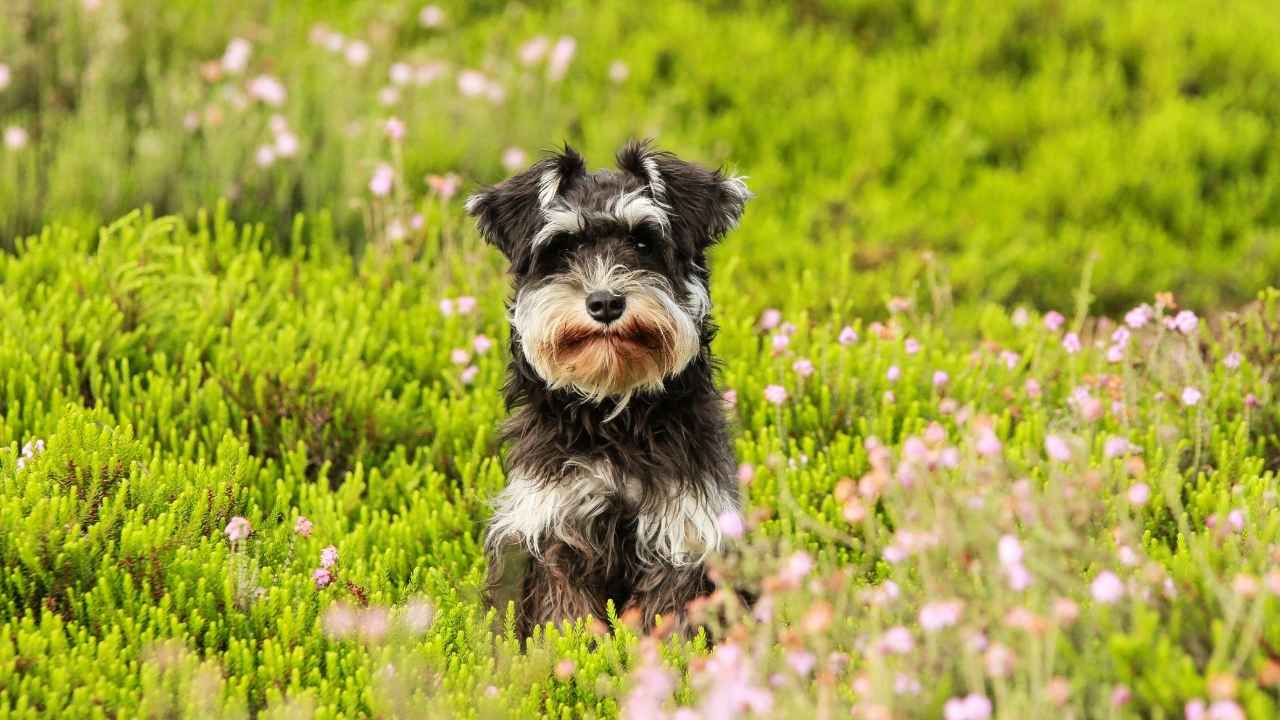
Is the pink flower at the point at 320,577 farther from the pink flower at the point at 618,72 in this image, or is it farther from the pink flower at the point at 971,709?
the pink flower at the point at 618,72

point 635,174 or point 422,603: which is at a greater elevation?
point 635,174

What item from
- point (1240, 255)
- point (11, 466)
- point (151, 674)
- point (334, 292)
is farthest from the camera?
point (1240, 255)

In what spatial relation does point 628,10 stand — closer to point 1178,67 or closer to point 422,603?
point 1178,67

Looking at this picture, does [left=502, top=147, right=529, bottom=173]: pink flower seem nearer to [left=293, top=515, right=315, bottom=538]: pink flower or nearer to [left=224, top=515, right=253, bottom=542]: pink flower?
[left=293, top=515, right=315, bottom=538]: pink flower

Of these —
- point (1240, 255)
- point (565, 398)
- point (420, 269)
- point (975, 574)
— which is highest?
point (975, 574)

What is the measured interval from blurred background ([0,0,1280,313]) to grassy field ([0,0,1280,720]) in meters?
0.04

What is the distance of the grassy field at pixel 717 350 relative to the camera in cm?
350

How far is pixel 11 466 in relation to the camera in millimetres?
5176

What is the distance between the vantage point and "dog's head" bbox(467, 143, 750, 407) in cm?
454

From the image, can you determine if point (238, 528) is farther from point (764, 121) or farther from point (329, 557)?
point (764, 121)

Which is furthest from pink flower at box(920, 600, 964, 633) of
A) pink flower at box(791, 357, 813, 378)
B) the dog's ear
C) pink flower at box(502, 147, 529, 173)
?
pink flower at box(502, 147, 529, 173)

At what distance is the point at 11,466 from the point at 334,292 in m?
2.13

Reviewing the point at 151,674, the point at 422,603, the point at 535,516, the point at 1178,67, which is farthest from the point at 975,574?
the point at 1178,67

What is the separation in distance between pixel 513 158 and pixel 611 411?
4.13 metres
